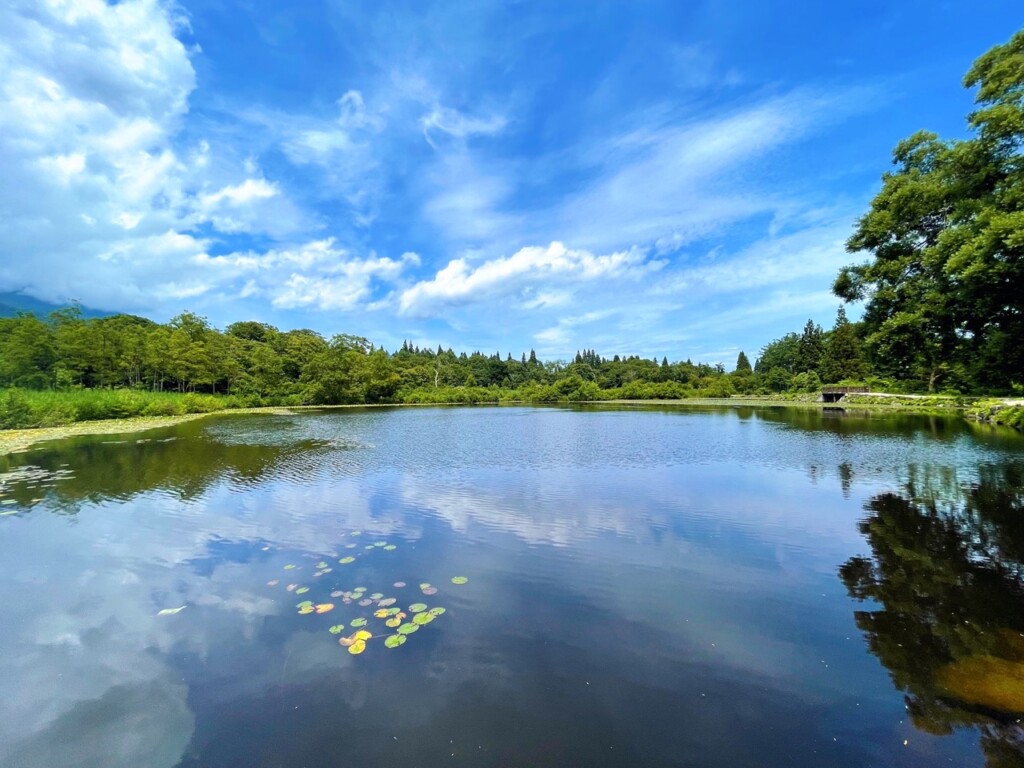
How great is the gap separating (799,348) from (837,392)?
1031 inches

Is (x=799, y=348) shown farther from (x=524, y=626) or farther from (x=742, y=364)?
(x=524, y=626)

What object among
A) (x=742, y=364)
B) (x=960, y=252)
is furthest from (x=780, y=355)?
(x=960, y=252)

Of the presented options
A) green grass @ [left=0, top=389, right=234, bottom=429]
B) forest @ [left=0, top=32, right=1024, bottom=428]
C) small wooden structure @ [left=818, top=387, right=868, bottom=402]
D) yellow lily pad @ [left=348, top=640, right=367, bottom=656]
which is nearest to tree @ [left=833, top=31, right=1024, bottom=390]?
forest @ [left=0, top=32, right=1024, bottom=428]

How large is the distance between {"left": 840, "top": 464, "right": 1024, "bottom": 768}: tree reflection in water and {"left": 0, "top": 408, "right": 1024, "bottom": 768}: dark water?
33 millimetres

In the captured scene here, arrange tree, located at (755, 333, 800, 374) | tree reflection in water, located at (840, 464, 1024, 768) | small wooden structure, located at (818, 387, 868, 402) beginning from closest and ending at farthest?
tree reflection in water, located at (840, 464, 1024, 768) → small wooden structure, located at (818, 387, 868, 402) → tree, located at (755, 333, 800, 374)

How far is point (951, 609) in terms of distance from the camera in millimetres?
5461

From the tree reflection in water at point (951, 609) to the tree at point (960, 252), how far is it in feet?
9.25

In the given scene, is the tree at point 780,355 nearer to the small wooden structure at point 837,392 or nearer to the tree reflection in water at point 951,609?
the small wooden structure at point 837,392

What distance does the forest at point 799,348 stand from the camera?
682 centimetres

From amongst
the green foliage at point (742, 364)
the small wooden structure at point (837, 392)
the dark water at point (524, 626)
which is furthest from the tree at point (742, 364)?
the dark water at point (524, 626)

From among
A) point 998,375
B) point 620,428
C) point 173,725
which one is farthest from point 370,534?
point 620,428

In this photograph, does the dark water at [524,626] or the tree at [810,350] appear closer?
the dark water at [524,626]

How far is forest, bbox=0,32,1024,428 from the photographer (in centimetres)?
682

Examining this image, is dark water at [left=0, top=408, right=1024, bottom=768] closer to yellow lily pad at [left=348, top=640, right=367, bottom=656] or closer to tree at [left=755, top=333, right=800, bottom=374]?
yellow lily pad at [left=348, top=640, right=367, bottom=656]
